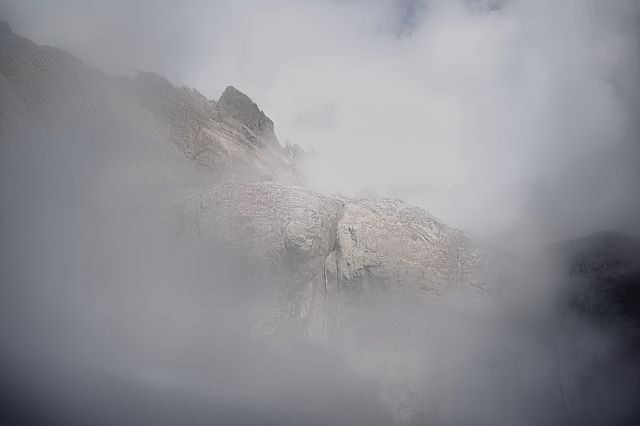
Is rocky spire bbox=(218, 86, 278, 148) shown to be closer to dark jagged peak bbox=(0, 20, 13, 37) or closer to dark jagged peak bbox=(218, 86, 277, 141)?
dark jagged peak bbox=(218, 86, 277, 141)

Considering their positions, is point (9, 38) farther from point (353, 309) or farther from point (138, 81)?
point (353, 309)

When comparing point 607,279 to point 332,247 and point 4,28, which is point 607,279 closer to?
point 332,247

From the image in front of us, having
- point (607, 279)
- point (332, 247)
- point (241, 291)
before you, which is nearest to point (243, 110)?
point (332, 247)

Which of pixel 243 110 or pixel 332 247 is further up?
pixel 243 110

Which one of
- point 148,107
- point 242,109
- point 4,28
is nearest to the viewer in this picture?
point 4,28

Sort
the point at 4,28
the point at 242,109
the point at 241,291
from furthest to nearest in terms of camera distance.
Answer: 1. the point at 242,109
2. the point at 4,28
3. the point at 241,291

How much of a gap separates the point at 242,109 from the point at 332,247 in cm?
5288

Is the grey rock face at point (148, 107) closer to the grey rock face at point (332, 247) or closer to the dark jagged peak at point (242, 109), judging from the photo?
the dark jagged peak at point (242, 109)

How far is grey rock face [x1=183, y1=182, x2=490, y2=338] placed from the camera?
59125mm

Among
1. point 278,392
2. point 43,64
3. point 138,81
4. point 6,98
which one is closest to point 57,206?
point 6,98

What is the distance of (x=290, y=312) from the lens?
60938 millimetres

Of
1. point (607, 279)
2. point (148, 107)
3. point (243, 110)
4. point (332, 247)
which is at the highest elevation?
point (243, 110)

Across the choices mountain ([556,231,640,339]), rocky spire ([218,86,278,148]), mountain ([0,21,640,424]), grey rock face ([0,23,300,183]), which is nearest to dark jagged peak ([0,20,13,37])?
grey rock face ([0,23,300,183])

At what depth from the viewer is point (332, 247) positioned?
64.8m
